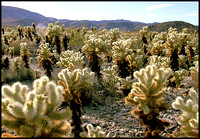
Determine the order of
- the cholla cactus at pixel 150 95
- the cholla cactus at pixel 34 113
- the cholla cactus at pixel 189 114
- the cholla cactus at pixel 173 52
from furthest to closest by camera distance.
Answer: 1. the cholla cactus at pixel 173 52
2. the cholla cactus at pixel 150 95
3. the cholla cactus at pixel 189 114
4. the cholla cactus at pixel 34 113

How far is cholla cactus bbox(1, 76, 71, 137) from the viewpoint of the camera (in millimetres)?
2566

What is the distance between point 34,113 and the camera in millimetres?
2561

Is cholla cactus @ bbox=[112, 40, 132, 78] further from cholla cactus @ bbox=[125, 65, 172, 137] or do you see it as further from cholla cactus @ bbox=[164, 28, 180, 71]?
cholla cactus @ bbox=[125, 65, 172, 137]

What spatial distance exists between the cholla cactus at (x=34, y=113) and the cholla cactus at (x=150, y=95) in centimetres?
138

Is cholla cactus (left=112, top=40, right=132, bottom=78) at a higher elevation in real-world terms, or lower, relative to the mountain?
lower

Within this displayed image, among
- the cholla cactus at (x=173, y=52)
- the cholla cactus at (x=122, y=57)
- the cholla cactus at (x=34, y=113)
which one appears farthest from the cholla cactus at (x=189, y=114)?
the cholla cactus at (x=173, y=52)

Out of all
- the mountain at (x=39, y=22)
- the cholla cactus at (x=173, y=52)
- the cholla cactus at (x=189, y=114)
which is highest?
the mountain at (x=39, y=22)

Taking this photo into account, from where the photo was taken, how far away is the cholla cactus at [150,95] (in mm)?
3172

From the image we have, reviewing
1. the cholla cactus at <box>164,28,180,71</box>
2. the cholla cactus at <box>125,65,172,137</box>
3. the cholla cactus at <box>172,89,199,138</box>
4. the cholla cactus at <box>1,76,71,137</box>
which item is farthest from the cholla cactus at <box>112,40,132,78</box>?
the cholla cactus at <box>1,76,71,137</box>

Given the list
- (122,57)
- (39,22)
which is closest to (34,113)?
(122,57)

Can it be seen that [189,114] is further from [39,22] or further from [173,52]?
[39,22]

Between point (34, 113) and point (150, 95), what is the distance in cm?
211

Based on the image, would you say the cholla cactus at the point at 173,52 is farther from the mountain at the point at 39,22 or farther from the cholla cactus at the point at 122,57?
the mountain at the point at 39,22

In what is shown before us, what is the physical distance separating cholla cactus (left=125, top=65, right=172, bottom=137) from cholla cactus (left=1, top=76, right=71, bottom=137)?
1.38 m
